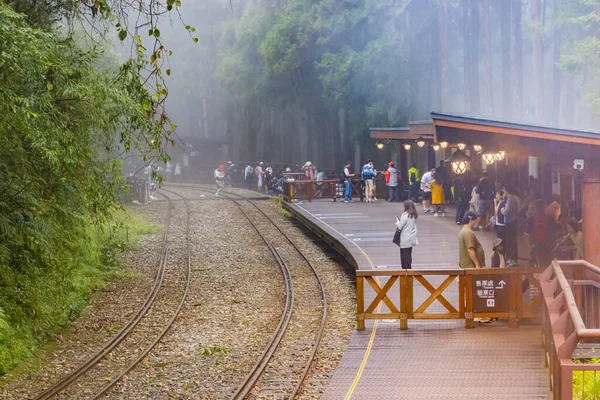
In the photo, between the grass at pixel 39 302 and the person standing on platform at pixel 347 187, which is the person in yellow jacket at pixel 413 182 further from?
the grass at pixel 39 302

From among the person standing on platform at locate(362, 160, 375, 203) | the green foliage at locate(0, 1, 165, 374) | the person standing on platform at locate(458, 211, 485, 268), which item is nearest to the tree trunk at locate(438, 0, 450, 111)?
the person standing on platform at locate(362, 160, 375, 203)

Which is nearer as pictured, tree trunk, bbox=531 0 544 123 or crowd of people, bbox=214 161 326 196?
crowd of people, bbox=214 161 326 196

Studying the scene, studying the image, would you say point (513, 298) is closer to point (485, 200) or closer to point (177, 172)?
point (485, 200)

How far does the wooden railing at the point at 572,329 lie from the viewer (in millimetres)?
6859

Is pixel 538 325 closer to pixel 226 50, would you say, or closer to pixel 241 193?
pixel 241 193

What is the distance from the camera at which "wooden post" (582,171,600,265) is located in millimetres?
13922

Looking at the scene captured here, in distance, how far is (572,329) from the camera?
758 centimetres

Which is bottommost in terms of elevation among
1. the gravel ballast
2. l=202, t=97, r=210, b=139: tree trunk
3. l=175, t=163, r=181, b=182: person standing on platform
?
the gravel ballast

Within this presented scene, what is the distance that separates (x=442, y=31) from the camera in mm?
42594

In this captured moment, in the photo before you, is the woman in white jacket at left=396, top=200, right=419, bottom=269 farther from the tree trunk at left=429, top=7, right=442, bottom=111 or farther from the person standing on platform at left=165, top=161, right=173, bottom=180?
the person standing on platform at left=165, top=161, right=173, bottom=180

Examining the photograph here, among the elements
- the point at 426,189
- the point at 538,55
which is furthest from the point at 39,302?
the point at 538,55

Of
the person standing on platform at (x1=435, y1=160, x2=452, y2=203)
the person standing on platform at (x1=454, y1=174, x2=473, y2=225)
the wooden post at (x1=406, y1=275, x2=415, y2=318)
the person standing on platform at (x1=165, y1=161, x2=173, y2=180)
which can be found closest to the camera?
the wooden post at (x1=406, y1=275, x2=415, y2=318)

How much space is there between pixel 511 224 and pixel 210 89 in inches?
2462

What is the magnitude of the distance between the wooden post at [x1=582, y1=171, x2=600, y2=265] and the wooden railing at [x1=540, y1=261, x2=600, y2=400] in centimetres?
308
